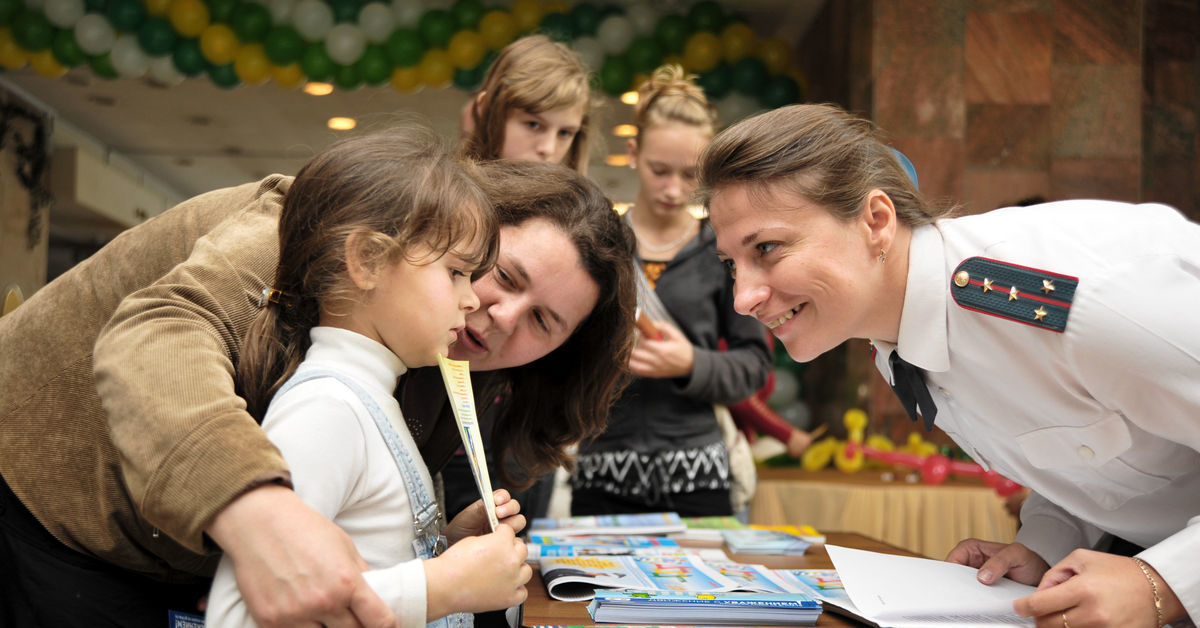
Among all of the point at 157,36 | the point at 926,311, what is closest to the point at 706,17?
the point at 157,36

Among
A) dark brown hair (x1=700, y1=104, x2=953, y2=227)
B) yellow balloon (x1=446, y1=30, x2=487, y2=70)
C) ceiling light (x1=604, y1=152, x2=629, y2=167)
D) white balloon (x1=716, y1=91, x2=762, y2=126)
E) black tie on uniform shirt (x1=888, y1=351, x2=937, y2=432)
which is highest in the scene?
dark brown hair (x1=700, y1=104, x2=953, y2=227)

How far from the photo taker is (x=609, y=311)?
5.27 feet

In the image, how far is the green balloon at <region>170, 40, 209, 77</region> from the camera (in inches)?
209

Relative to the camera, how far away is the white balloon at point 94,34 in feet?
17.1

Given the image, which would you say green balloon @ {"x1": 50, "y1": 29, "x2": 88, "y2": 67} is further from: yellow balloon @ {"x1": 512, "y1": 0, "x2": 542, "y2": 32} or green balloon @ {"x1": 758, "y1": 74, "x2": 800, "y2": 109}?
green balloon @ {"x1": 758, "y1": 74, "x2": 800, "y2": 109}

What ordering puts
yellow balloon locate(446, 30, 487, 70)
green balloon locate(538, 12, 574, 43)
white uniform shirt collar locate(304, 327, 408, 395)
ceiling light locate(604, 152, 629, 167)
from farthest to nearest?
1. ceiling light locate(604, 152, 629, 167)
2. yellow balloon locate(446, 30, 487, 70)
3. green balloon locate(538, 12, 574, 43)
4. white uniform shirt collar locate(304, 327, 408, 395)

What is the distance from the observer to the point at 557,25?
5.25 m

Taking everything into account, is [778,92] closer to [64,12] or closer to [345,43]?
[345,43]

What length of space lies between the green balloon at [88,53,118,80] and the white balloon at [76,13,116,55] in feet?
0.11

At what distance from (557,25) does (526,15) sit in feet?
0.64

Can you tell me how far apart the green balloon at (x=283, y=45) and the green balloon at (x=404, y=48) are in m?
0.52

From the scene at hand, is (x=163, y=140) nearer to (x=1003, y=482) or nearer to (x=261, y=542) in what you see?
(x=1003, y=482)

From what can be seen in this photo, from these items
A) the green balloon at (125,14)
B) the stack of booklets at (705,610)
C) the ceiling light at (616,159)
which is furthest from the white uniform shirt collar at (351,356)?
the ceiling light at (616,159)

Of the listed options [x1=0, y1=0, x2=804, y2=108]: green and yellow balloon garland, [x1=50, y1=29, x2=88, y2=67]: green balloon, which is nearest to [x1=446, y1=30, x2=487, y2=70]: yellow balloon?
[x1=0, y1=0, x2=804, y2=108]: green and yellow balloon garland
